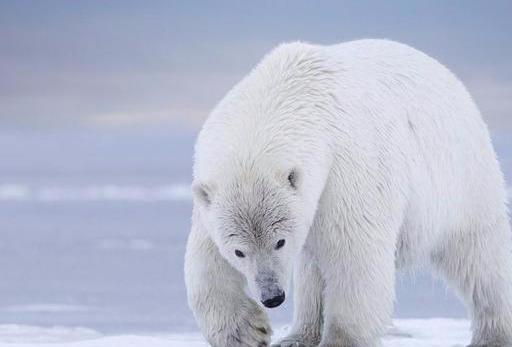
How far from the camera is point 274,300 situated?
6016mm

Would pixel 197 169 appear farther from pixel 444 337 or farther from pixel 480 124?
pixel 444 337

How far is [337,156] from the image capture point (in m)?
6.48

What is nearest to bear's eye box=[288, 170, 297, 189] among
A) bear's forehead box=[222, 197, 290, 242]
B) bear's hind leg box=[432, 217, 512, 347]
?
bear's forehead box=[222, 197, 290, 242]

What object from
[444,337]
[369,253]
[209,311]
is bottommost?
[444,337]

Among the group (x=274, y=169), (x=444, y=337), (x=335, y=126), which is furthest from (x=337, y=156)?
(x=444, y=337)

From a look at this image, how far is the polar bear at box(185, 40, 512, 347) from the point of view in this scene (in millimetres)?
6082

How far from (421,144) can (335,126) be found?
891 millimetres

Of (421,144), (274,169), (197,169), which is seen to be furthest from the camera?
(421,144)

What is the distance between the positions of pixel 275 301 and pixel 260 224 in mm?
443

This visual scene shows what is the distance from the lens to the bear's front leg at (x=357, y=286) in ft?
21.5

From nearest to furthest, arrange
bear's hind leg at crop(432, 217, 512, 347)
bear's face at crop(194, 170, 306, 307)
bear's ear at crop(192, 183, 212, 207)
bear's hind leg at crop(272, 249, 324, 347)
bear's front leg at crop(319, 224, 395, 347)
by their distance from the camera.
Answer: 1. bear's face at crop(194, 170, 306, 307)
2. bear's ear at crop(192, 183, 212, 207)
3. bear's front leg at crop(319, 224, 395, 347)
4. bear's hind leg at crop(272, 249, 324, 347)
5. bear's hind leg at crop(432, 217, 512, 347)

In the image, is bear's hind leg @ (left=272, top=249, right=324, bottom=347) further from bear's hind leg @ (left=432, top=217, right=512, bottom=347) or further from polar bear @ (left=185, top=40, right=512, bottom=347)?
bear's hind leg @ (left=432, top=217, right=512, bottom=347)

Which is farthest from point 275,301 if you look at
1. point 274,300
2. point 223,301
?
point 223,301

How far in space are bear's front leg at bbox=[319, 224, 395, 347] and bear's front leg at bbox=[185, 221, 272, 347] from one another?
448 millimetres
